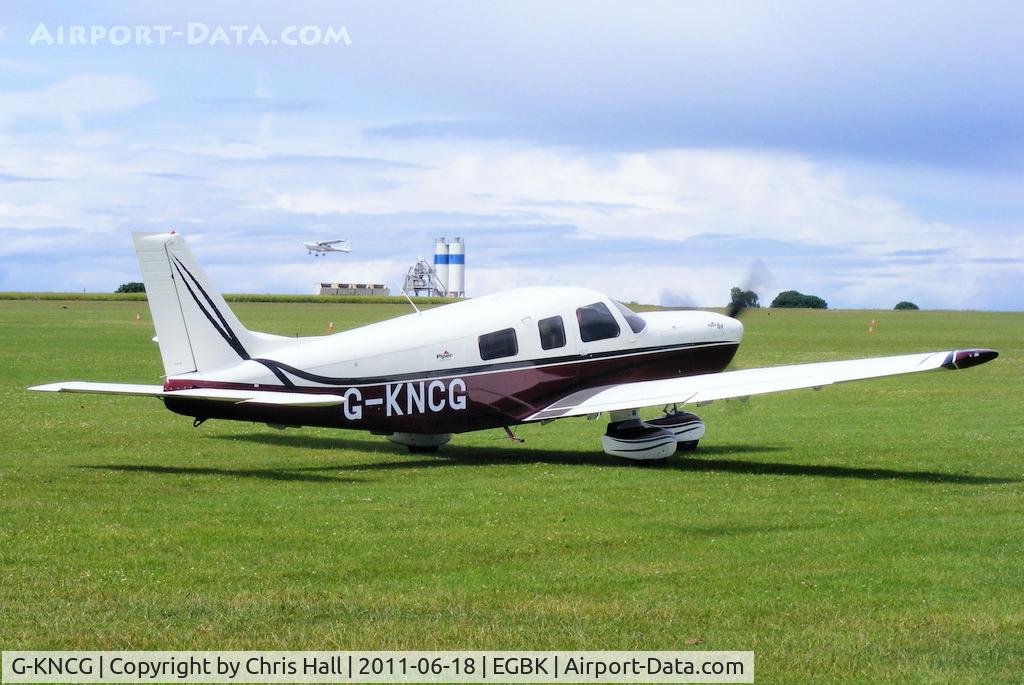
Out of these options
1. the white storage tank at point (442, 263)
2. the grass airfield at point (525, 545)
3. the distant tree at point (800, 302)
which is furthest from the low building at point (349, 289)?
the grass airfield at point (525, 545)

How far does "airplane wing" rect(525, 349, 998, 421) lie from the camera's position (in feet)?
50.7

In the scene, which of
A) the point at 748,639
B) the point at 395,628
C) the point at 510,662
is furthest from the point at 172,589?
the point at 748,639

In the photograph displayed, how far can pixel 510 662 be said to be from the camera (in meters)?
7.25

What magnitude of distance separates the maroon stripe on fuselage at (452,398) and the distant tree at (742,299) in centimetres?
246

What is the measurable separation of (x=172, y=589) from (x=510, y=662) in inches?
116

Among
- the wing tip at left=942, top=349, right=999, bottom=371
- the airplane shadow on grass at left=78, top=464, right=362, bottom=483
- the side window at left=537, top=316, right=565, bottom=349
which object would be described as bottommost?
the airplane shadow on grass at left=78, top=464, right=362, bottom=483

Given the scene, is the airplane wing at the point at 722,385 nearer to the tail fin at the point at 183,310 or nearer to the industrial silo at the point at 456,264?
the tail fin at the point at 183,310

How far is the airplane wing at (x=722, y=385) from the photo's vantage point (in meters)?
15.5

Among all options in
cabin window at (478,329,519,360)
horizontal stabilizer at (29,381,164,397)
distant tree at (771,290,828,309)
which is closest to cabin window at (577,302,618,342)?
cabin window at (478,329,519,360)

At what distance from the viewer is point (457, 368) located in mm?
16188

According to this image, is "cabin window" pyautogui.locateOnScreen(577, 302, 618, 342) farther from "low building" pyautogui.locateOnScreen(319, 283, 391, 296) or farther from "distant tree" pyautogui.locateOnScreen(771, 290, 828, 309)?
"low building" pyautogui.locateOnScreen(319, 283, 391, 296)

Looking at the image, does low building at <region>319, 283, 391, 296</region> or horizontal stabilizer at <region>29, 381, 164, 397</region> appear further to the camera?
low building at <region>319, 283, 391, 296</region>

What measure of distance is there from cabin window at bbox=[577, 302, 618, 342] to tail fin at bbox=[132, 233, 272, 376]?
178 inches
